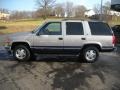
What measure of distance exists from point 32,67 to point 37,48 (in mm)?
1346

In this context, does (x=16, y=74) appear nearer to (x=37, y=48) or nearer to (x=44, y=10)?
(x=37, y=48)

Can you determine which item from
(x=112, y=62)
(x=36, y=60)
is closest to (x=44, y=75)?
(x=36, y=60)

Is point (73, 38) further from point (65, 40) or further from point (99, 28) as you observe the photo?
point (99, 28)

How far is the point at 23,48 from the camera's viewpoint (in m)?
12.4

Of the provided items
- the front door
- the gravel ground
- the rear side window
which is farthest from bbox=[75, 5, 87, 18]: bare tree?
the gravel ground

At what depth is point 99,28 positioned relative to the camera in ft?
41.0

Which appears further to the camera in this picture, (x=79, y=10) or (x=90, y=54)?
(x=79, y=10)

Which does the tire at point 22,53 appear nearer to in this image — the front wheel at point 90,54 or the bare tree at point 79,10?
the front wheel at point 90,54

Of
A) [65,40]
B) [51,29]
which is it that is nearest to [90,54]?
[65,40]

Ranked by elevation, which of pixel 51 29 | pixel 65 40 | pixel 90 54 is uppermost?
pixel 51 29

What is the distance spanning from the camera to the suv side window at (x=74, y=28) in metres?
12.3

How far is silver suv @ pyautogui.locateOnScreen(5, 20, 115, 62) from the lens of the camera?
12219 millimetres

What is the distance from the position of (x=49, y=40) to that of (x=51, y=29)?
1.67ft

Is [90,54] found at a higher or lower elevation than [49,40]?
lower
